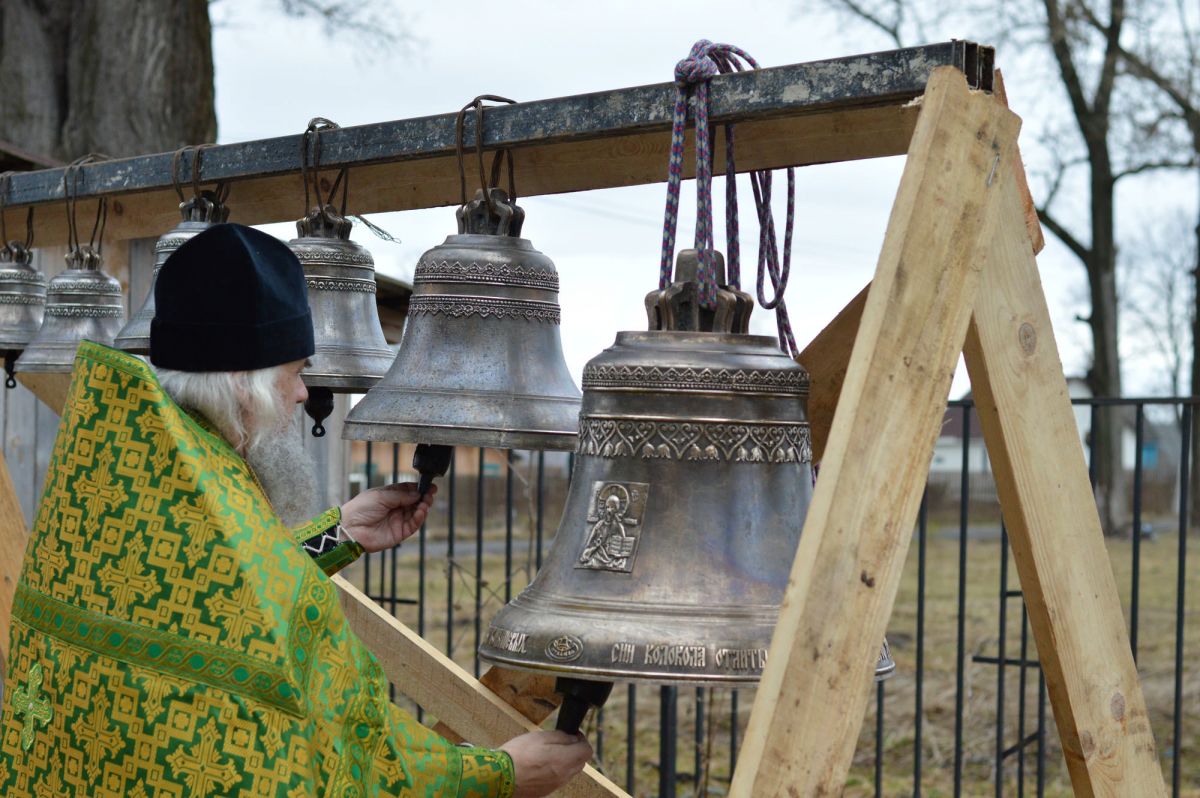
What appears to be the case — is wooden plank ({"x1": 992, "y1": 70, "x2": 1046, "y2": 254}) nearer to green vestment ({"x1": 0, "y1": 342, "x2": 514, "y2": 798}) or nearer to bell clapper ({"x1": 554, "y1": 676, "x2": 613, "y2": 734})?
bell clapper ({"x1": 554, "y1": 676, "x2": 613, "y2": 734})

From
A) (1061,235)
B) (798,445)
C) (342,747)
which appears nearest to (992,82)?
(798,445)

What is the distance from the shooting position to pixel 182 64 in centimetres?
786

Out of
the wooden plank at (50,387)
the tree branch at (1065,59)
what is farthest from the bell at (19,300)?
the tree branch at (1065,59)

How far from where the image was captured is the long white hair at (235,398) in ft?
7.28

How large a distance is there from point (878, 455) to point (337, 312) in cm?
149

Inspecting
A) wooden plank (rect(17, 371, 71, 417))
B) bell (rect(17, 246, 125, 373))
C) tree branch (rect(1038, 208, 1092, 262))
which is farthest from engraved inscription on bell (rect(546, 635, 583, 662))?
tree branch (rect(1038, 208, 1092, 262))

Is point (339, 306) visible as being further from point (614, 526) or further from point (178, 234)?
point (614, 526)

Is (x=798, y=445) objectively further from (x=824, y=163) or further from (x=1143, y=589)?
(x=1143, y=589)

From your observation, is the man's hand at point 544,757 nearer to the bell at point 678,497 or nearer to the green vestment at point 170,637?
the green vestment at point 170,637

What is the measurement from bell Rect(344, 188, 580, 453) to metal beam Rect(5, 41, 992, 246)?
0.61ft

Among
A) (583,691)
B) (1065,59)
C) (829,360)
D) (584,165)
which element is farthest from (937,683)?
(1065,59)

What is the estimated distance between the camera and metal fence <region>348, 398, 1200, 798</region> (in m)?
5.32

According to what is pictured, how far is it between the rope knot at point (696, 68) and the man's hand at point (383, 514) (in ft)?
3.26

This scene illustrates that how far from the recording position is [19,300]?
388 cm
